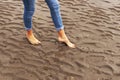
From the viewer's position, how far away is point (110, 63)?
3.90 meters

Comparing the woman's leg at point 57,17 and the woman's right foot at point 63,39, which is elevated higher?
the woman's leg at point 57,17

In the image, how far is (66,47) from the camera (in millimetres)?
4281

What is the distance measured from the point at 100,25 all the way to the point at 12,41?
169 cm

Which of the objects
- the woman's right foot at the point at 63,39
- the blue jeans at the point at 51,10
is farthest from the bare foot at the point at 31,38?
the woman's right foot at the point at 63,39

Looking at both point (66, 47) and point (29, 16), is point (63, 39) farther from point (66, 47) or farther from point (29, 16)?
point (29, 16)

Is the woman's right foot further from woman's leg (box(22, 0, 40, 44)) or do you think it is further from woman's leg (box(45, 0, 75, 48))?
woman's leg (box(22, 0, 40, 44))

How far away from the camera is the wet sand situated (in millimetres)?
3693

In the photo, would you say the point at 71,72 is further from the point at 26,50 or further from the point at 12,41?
the point at 12,41

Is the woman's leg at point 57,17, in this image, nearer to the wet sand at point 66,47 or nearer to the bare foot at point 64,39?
the bare foot at point 64,39

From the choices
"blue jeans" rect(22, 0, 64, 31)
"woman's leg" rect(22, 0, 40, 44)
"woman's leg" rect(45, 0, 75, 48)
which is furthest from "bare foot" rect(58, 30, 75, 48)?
"woman's leg" rect(22, 0, 40, 44)

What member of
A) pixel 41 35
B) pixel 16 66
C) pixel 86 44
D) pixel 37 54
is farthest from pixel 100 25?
pixel 16 66

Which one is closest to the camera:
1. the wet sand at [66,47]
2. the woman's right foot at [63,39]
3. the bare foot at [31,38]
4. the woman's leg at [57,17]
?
the wet sand at [66,47]

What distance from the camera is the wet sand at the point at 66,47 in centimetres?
369

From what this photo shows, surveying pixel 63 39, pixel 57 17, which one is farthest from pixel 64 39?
pixel 57 17
